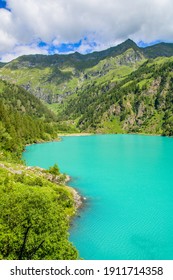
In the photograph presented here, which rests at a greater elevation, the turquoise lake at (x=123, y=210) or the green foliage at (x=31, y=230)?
the green foliage at (x=31, y=230)

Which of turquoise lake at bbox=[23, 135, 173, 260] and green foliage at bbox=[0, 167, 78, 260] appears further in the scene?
turquoise lake at bbox=[23, 135, 173, 260]

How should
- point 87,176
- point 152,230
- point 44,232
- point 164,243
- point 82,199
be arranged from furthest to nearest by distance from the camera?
1. point 87,176
2. point 82,199
3. point 152,230
4. point 164,243
5. point 44,232

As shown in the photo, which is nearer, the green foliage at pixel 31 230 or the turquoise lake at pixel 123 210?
the green foliage at pixel 31 230

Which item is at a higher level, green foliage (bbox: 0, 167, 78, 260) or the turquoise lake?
green foliage (bbox: 0, 167, 78, 260)

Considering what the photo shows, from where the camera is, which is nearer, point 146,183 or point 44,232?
point 44,232

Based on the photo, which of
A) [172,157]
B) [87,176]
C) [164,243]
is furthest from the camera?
[172,157]

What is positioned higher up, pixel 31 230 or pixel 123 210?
pixel 31 230

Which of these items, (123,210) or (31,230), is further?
(123,210)
